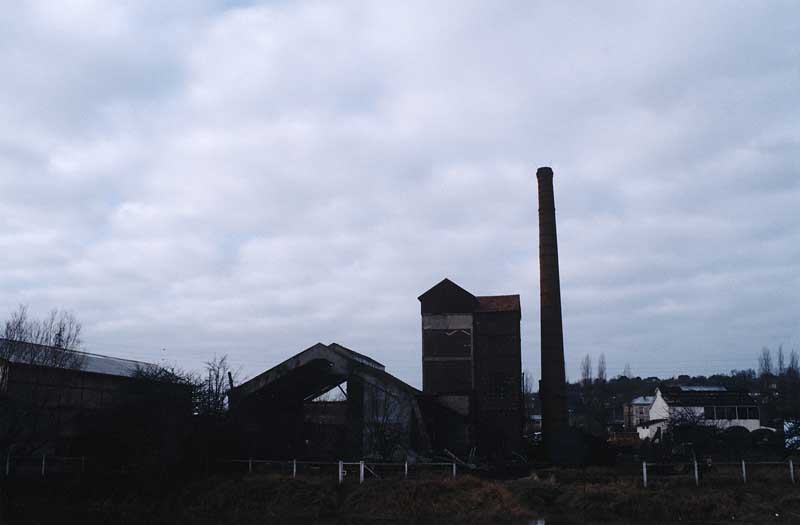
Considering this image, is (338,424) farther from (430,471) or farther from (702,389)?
(702,389)

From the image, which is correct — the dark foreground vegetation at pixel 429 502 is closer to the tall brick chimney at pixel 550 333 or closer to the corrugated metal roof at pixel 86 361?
the corrugated metal roof at pixel 86 361

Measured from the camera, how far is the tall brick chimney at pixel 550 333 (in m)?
41.3

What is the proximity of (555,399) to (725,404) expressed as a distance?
29.2m

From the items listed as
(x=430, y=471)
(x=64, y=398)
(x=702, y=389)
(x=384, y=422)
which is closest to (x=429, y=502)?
(x=430, y=471)

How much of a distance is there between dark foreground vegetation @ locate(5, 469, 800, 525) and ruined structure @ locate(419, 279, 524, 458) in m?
16.0

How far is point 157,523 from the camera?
2255cm

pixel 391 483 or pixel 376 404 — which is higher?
pixel 376 404

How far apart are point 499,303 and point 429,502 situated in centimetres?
2290

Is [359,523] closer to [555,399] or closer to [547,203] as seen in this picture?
[555,399]

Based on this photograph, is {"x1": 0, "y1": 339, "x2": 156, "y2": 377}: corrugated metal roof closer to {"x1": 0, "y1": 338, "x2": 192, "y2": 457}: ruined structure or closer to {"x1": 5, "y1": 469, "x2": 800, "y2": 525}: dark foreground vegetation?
{"x1": 0, "y1": 338, "x2": 192, "y2": 457}: ruined structure

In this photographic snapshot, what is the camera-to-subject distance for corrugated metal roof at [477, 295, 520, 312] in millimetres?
44438

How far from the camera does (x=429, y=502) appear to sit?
23609 mm

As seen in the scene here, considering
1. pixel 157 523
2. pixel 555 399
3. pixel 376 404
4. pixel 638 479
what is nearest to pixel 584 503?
pixel 638 479

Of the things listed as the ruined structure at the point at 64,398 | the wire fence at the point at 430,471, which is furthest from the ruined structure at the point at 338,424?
the ruined structure at the point at 64,398
